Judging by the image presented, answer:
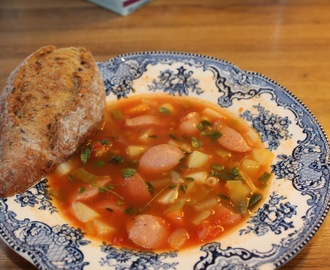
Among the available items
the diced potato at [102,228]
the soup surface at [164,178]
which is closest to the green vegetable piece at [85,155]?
the soup surface at [164,178]

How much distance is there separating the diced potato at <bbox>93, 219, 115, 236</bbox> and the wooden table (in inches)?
53.3

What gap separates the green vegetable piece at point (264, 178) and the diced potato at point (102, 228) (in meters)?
0.65

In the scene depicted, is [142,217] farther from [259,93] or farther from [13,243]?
[259,93]

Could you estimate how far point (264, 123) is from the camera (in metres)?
2.40

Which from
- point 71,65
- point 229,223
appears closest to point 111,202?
point 229,223

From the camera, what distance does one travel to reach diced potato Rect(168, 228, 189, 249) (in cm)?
184

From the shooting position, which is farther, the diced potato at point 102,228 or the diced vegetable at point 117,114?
the diced vegetable at point 117,114

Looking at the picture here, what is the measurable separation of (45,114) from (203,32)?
1.61 meters

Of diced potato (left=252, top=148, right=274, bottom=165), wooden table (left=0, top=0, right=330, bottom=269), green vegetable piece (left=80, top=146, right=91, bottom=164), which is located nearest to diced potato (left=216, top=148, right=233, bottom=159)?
diced potato (left=252, top=148, right=274, bottom=165)

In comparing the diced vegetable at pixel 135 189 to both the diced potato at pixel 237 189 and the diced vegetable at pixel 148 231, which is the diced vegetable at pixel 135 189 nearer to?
the diced vegetable at pixel 148 231

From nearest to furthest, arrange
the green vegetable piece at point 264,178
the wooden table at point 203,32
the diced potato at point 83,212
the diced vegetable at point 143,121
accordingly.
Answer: the diced potato at point 83,212 → the green vegetable piece at point 264,178 → the diced vegetable at point 143,121 → the wooden table at point 203,32

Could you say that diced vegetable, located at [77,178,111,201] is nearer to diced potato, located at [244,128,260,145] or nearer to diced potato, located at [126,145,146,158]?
diced potato, located at [126,145,146,158]

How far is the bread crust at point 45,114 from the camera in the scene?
2027 millimetres

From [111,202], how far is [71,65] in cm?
76
